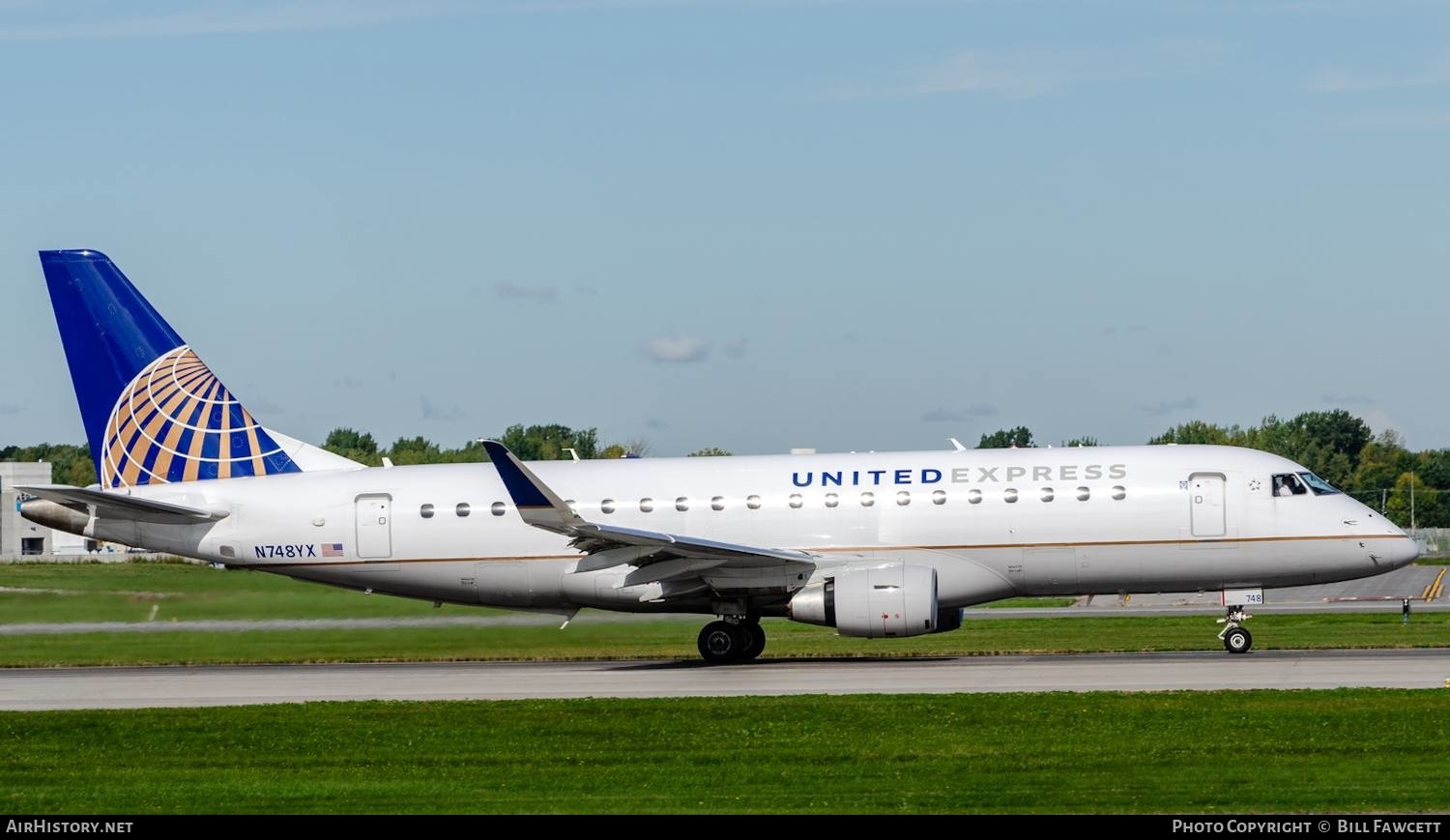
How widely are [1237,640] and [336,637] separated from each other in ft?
54.8

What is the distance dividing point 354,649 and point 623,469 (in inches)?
238

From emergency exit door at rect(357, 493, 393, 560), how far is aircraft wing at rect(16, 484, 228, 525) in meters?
2.77

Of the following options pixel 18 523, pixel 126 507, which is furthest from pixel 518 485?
pixel 18 523

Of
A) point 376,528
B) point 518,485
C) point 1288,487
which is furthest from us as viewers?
point 376,528

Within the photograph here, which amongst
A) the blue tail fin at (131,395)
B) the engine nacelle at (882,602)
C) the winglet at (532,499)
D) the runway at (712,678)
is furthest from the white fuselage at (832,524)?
the winglet at (532,499)

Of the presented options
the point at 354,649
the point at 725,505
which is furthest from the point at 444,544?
the point at 725,505

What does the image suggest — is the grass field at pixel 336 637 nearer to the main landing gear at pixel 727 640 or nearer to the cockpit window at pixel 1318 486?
the main landing gear at pixel 727 640

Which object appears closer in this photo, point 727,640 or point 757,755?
point 757,755

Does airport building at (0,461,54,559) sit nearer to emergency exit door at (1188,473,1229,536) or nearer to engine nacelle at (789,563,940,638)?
engine nacelle at (789,563,940,638)

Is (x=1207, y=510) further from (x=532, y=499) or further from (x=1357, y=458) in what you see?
(x=1357, y=458)

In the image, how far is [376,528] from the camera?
33.8 meters

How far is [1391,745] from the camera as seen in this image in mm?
18766

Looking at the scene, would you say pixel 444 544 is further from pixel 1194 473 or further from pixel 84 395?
pixel 1194 473
